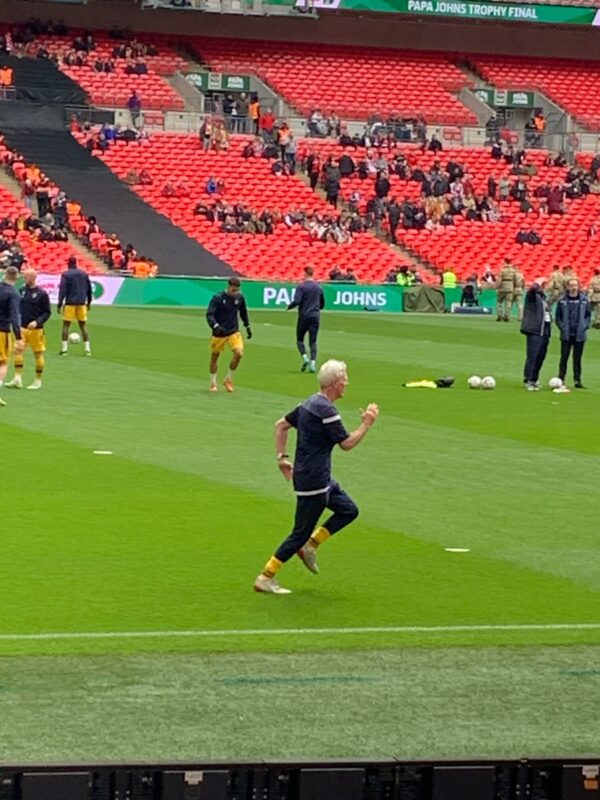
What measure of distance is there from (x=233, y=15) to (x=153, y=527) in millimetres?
60969

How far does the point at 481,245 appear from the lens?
6644cm

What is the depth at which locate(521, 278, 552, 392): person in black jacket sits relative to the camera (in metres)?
31.5

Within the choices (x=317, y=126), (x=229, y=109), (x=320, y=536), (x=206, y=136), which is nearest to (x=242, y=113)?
(x=229, y=109)

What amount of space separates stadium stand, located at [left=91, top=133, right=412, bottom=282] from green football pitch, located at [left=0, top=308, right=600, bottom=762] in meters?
34.3

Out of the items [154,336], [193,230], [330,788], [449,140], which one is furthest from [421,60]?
[330,788]

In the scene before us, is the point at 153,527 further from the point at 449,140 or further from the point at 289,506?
the point at 449,140

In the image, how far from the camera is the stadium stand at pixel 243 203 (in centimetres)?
6203

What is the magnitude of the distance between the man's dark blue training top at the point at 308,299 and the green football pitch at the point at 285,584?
5.34m

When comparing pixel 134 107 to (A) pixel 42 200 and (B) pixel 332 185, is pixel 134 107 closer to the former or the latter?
(B) pixel 332 185

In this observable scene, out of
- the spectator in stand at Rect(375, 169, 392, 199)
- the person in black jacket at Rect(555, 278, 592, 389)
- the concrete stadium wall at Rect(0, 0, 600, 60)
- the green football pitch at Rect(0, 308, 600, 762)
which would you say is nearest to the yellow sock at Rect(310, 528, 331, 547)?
the green football pitch at Rect(0, 308, 600, 762)

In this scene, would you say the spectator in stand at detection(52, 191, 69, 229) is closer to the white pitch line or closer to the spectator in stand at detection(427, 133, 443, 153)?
the spectator in stand at detection(427, 133, 443, 153)

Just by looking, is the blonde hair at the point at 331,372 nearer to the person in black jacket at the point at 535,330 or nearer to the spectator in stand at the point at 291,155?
the person in black jacket at the point at 535,330

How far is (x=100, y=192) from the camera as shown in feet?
206

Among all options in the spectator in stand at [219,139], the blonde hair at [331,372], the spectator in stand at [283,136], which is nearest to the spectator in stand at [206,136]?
the spectator in stand at [219,139]
